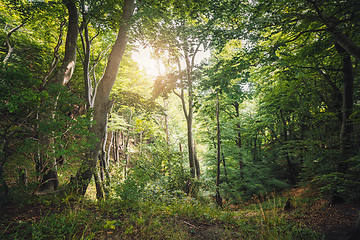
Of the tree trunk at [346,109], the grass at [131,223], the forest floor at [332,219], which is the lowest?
the forest floor at [332,219]

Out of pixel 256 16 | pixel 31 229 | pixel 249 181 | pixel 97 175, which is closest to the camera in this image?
pixel 31 229

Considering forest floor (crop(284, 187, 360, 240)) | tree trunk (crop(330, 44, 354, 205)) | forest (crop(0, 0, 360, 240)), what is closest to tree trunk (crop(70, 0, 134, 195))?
forest (crop(0, 0, 360, 240))

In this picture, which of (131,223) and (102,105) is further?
(102,105)

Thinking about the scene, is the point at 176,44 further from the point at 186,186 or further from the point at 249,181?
the point at 249,181

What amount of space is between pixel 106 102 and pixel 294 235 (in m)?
6.51

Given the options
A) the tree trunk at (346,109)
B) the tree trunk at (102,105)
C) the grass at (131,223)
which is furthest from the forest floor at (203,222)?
the tree trunk at (102,105)

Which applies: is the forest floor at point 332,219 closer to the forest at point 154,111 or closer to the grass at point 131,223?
the forest at point 154,111

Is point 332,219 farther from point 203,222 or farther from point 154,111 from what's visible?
point 154,111

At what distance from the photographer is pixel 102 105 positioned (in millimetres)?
4777

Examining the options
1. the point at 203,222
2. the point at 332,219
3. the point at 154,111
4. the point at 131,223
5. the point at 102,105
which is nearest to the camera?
the point at 131,223

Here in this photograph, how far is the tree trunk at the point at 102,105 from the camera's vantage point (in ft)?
14.3

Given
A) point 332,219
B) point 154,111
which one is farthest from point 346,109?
point 154,111

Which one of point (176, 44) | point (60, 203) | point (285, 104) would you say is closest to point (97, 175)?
point (60, 203)

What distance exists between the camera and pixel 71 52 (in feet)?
16.3
